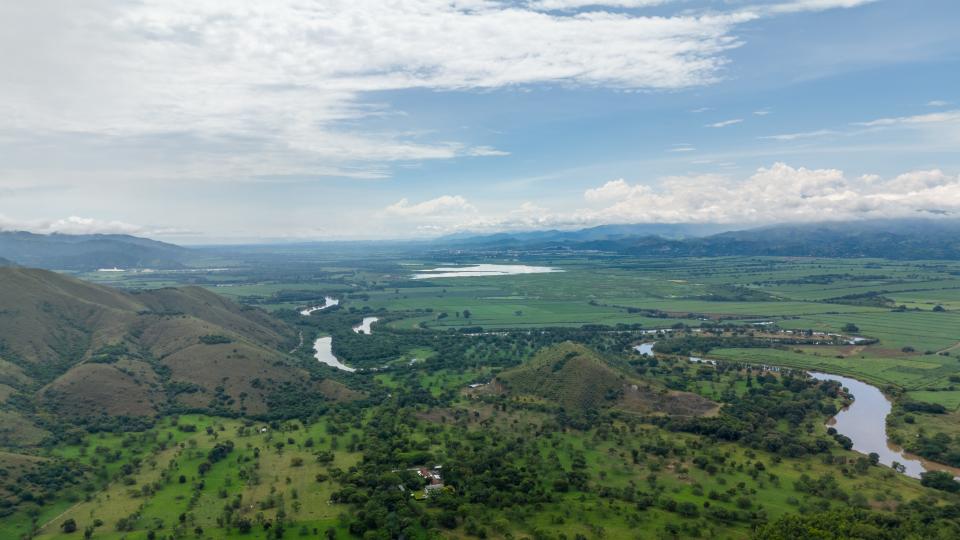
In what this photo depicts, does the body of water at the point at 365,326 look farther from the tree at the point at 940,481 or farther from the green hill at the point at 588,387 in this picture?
the tree at the point at 940,481

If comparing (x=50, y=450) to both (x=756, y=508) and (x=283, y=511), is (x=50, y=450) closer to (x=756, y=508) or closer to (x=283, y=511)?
(x=283, y=511)

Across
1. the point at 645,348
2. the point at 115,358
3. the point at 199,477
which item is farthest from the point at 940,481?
the point at 115,358

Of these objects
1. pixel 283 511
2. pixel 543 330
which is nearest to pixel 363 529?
pixel 283 511

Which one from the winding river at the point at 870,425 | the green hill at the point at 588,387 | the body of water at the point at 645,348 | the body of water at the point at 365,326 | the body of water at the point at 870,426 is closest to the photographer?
the winding river at the point at 870,425

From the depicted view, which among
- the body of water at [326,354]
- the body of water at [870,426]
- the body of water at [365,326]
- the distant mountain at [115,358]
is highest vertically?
the distant mountain at [115,358]

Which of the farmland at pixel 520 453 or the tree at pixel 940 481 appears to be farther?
the tree at pixel 940 481

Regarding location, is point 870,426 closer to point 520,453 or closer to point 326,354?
point 520,453

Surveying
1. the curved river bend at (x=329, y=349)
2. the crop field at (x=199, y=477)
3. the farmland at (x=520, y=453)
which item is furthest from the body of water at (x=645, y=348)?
the crop field at (x=199, y=477)
